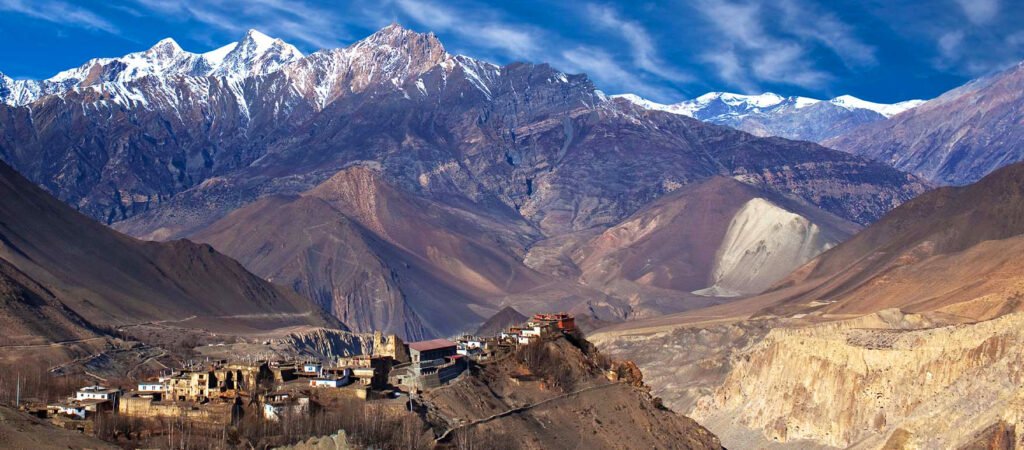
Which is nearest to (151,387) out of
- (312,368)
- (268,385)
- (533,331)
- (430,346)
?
(268,385)

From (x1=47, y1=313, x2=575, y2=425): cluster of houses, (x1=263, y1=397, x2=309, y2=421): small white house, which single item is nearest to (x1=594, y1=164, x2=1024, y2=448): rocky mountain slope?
(x1=47, y1=313, x2=575, y2=425): cluster of houses

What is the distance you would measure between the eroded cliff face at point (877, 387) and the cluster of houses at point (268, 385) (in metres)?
30.2

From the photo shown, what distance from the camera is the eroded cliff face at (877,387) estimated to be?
10231 centimetres

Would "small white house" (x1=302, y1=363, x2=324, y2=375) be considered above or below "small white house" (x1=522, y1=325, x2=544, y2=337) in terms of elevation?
below

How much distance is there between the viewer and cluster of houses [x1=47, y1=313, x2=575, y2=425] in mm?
78688

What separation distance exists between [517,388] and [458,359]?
466 centimetres

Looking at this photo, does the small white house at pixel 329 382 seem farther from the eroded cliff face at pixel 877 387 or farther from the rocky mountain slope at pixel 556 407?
the eroded cliff face at pixel 877 387

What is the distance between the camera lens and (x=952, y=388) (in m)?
110

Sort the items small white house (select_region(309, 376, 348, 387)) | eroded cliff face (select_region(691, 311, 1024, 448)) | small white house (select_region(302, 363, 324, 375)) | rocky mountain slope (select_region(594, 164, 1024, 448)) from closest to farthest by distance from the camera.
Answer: small white house (select_region(309, 376, 348, 387)), small white house (select_region(302, 363, 324, 375)), eroded cliff face (select_region(691, 311, 1024, 448)), rocky mountain slope (select_region(594, 164, 1024, 448))

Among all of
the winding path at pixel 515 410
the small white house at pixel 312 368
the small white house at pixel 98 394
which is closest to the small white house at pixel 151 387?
the small white house at pixel 98 394

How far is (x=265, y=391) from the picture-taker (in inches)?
3255

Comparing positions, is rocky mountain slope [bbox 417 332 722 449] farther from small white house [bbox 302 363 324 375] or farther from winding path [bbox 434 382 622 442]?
small white house [bbox 302 363 324 375]

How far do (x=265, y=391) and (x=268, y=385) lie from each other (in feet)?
10.3

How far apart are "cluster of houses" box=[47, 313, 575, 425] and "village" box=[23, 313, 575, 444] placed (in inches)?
1.9
